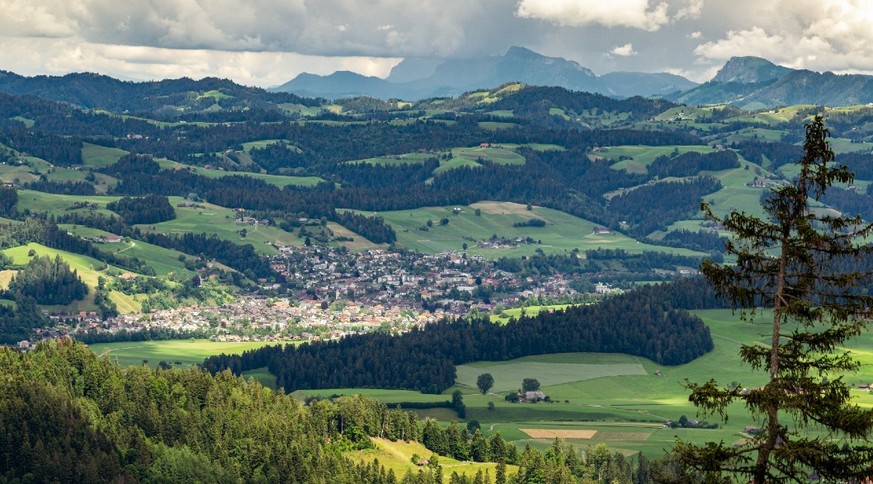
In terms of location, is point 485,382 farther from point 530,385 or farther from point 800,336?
point 800,336

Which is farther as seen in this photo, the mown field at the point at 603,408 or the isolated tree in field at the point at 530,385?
the isolated tree in field at the point at 530,385

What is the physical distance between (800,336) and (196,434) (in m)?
107

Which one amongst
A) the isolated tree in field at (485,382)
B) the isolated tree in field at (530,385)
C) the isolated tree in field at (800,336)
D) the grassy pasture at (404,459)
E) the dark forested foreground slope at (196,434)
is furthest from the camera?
the isolated tree in field at (485,382)

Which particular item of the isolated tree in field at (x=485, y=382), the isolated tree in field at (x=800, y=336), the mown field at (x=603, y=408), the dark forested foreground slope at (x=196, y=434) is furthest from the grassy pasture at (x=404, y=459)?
the isolated tree in field at (x=800, y=336)

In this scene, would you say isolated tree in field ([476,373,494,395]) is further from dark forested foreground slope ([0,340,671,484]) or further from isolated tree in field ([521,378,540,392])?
dark forested foreground slope ([0,340,671,484])

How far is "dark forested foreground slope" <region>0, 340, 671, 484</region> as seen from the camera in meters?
120

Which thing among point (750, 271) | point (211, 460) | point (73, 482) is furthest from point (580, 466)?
point (750, 271)

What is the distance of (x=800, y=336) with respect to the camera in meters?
32.2

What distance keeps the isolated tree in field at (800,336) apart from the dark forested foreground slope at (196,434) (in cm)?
8215

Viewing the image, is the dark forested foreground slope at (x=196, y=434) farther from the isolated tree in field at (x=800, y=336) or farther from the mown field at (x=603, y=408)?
the isolated tree in field at (x=800, y=336)

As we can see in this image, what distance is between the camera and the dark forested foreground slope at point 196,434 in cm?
11962

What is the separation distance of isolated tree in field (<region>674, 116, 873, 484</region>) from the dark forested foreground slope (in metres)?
82.1

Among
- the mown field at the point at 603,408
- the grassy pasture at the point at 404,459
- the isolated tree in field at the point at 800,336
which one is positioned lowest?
the grassy pasture at the point at 404,459

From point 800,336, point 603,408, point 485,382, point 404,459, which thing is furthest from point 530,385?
point 800,336
